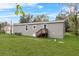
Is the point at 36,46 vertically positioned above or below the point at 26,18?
below

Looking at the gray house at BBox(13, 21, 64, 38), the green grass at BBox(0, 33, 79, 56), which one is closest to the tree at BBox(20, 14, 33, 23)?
the gray house at BBox(13, 21, 64, 38)

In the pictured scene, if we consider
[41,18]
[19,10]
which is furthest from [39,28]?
[19,10]

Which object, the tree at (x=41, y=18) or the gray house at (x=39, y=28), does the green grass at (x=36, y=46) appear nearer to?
the gray house at (x=39, y=28)

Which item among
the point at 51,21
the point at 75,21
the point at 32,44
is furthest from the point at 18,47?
the point at 75,21

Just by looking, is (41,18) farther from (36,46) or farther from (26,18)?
(36,46)

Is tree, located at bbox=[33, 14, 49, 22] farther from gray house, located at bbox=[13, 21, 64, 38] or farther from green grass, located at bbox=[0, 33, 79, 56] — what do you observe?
green grass, located at bbox=[0, 33, 79, 56]

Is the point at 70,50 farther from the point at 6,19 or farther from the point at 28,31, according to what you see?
the point at 6,19

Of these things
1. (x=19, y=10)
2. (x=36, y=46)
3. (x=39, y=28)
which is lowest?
(x=36, y=46)
